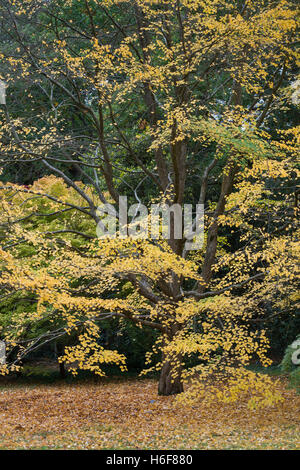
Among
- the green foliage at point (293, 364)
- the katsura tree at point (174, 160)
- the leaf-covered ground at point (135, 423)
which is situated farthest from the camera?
the green foliage at point (293, 364)

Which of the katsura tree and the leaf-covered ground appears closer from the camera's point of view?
the leaf-covered ground

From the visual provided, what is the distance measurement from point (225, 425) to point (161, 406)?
177 cm

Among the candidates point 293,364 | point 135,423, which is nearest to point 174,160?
point 293,364

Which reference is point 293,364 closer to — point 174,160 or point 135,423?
point 135,423

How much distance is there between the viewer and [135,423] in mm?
8375

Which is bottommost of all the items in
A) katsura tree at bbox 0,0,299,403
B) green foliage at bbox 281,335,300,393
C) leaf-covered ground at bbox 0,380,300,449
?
leaf-covered ground at bbox 0,380,300,449

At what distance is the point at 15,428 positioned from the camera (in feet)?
26.9

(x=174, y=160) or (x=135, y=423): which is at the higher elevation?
(x=174, y=160)

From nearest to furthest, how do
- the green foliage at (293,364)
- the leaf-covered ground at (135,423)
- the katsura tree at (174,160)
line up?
the leaf-covered ground at (135,423)
the katsura tree at (174,160)
the green foliage at (293,364)

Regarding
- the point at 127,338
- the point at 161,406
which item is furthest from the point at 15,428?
the point at 127,338

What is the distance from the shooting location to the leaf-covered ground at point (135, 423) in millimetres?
6807

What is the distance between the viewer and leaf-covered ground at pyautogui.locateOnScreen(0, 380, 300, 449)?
6.81m
